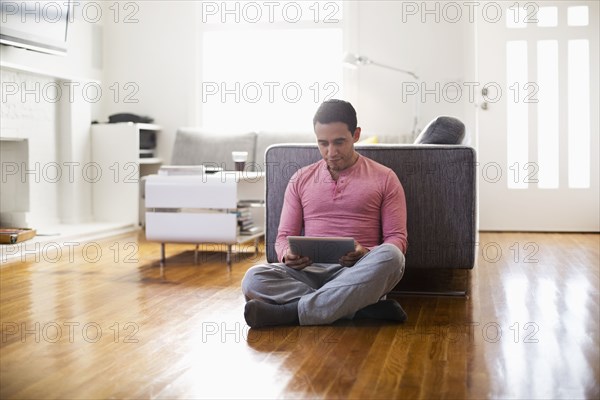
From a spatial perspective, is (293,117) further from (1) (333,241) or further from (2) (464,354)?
(2) (464,354)

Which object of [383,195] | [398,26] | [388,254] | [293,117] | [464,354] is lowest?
[464,354]

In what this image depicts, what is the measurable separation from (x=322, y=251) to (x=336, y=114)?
19.3 inches

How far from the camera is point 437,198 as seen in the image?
341 cm

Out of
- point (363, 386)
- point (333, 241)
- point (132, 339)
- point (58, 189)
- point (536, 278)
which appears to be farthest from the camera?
point (58, 189)

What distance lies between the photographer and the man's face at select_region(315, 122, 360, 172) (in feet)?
9.56

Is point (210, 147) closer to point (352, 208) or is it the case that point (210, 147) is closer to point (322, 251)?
point (352, 208)

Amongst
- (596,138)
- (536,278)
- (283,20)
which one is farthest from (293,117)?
(536,278)

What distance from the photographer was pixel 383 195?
117 inches

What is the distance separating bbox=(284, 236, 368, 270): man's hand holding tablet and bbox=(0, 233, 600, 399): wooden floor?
244 mm

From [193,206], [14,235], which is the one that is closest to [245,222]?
[193,206]

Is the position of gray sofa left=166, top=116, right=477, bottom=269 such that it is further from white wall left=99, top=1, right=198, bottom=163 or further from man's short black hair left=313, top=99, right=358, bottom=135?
white wall left=99, top=1, right=198, bottom=163

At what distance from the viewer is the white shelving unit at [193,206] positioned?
4309mm

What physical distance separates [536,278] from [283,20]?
11.9 feet

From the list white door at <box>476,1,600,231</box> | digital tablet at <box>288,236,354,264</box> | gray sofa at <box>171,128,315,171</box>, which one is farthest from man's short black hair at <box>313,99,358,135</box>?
white door at <box>476,1,600,231</box>
